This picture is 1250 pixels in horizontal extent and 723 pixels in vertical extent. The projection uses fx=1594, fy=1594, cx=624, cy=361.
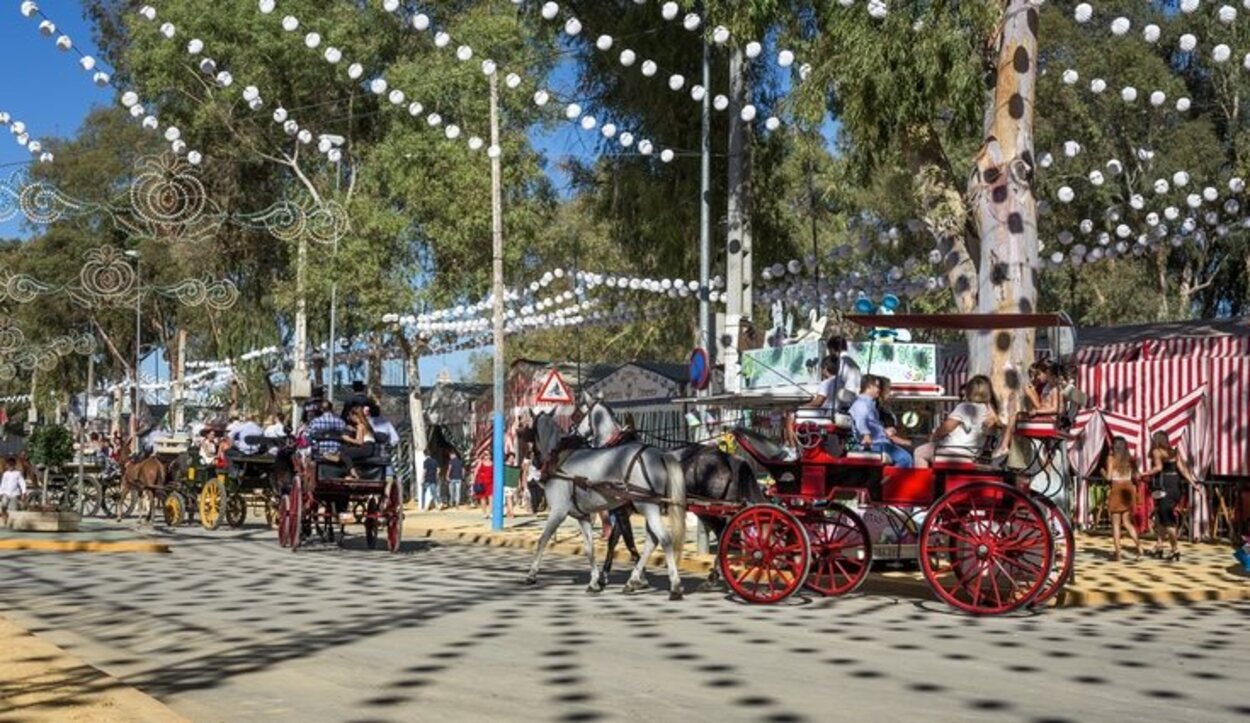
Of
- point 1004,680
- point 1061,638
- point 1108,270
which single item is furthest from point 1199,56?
point 1004,680

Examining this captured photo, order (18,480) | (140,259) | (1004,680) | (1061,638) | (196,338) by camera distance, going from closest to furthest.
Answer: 1. (1004,680)
2. (1061,638)
3. (18,480)
4. (140,259)
5. (196,338)

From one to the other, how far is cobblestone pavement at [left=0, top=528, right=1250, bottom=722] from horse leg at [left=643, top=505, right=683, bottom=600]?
0.49 ft

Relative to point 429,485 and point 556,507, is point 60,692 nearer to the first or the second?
point 556,507

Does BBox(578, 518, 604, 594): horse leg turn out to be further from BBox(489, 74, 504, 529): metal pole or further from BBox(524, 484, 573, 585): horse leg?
BBox(489, 74, 504, 529): metal pole

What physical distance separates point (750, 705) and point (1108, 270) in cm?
3880

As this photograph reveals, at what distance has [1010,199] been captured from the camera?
1705 cm

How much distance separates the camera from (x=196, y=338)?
62.2 meters

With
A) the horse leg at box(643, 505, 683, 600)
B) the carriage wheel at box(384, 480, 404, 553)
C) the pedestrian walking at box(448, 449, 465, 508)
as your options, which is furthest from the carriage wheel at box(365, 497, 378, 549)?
the pedestrian walking at box(448, 449, 465, 508)

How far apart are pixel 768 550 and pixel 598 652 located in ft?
13.0

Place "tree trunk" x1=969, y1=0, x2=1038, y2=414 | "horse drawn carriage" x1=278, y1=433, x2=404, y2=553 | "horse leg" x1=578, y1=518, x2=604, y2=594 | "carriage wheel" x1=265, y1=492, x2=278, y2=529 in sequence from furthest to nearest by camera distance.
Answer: "carriage wheel" x1=265, y1=492, x2=278, y2=529 < "horse drawn carriage" x1=278, y1=433, x2=404, y2=553 < "tree trunk" x1=969, y1=0, x2=1038, y2=414 < "horse leg" x1=578, y1=518, x2=604, y2=594

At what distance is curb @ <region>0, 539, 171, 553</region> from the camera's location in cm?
2066

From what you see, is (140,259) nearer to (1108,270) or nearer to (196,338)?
(196,338)

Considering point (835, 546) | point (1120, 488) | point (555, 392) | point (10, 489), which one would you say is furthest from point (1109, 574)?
point (10, 489)

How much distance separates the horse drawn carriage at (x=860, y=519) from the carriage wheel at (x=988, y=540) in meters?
0.01
